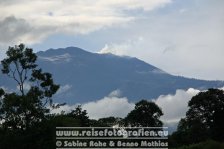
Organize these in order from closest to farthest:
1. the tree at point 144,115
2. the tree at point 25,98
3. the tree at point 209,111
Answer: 1. the tree at point 25,98
2. the tree at point 209,111
3. the tree at point 144,115

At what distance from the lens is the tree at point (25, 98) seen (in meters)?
43.6

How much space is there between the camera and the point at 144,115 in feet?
326

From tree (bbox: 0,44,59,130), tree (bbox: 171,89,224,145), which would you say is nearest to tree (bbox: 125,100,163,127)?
tree (bbox: 171,89,224,145)

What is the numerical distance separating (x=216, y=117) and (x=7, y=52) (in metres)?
54.1

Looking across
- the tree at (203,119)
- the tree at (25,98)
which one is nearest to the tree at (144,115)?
the tree at (203,119)

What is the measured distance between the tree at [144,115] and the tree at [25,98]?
5112 cm

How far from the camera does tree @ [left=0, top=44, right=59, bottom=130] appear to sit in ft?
143

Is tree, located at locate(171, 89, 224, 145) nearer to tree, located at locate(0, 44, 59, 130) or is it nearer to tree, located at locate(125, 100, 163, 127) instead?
tree, located at locate(125, 100, 163, 127)

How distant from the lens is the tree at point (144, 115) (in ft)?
323

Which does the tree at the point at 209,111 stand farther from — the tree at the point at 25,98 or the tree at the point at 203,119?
the tree at the point at 25,98

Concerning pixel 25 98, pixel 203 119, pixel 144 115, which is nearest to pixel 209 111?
pixel 203 119

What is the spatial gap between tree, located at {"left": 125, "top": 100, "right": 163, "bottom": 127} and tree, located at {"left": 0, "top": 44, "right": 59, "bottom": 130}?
51.1 metres

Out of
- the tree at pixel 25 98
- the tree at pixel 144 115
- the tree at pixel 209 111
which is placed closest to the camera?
the tree at pixel 25 98

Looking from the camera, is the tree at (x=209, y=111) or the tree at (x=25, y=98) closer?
the tree at (x=25, y=98)
